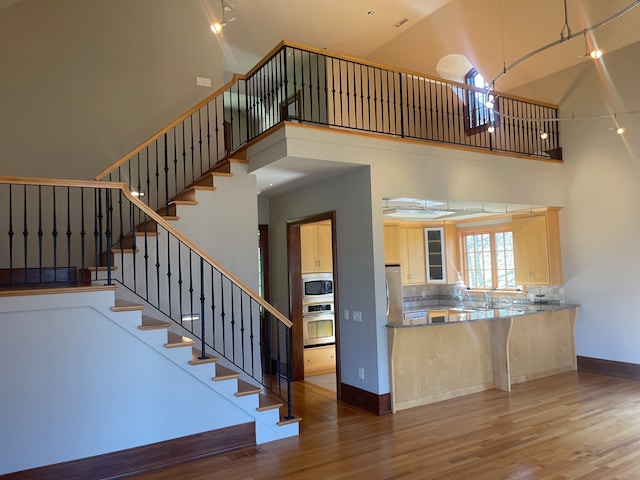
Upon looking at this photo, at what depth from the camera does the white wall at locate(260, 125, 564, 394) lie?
4777 millimetres

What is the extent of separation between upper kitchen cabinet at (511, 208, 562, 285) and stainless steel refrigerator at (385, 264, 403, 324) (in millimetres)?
1770

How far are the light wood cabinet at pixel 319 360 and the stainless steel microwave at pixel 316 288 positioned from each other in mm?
731

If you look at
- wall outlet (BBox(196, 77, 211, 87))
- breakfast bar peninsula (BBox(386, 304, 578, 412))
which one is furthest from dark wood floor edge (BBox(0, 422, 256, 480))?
wall outlet (BBox(196, 77, 211, 87))

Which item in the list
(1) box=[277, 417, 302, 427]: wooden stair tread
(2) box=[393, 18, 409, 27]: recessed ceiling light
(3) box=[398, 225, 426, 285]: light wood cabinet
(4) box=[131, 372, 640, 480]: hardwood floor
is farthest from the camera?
(3) box=[398, 225, 426, 285]: light wood cabinet

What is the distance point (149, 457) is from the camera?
12.2ft

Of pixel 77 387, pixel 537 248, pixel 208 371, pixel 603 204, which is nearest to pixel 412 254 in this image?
pixel 537 248

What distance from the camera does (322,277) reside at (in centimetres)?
691

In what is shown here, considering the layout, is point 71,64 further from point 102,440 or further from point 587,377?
point 587,377

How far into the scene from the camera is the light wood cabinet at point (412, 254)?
8039 mm

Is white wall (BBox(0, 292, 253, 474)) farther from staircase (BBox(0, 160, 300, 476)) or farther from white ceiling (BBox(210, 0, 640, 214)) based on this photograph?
white ceiling (BBox(210, 0, 640, 214))

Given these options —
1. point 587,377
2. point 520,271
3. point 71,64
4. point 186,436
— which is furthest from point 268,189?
point 587,377

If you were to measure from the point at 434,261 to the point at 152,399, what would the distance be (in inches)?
228

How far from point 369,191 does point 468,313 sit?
7.57ft

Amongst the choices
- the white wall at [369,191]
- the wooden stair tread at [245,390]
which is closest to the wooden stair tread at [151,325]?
the wooden stair tread at [245,390]
